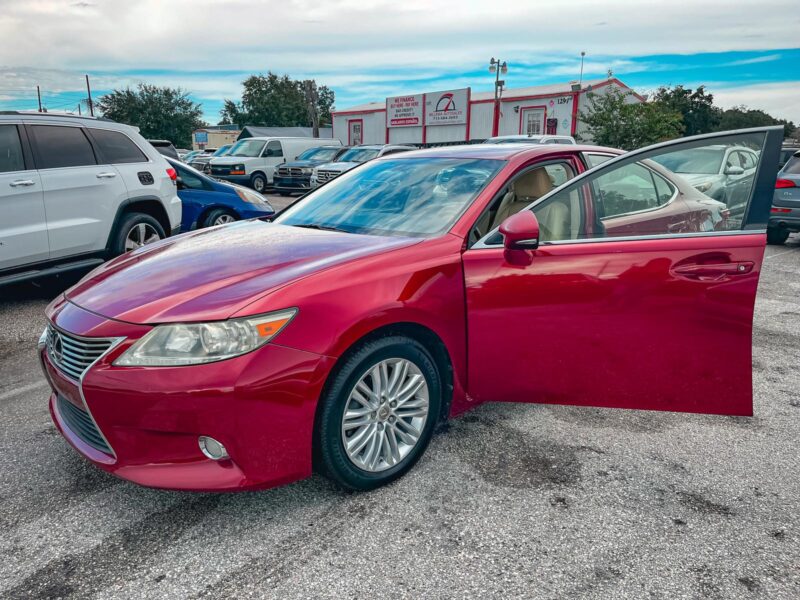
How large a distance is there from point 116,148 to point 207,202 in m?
2.30

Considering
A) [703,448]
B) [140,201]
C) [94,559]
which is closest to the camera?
[94,559]

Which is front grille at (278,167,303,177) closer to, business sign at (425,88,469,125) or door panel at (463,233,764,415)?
door panel at (463,233,764,415)

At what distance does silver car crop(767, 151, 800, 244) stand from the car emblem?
10.3 metres

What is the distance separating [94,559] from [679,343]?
2.75 m

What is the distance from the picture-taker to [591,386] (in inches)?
122

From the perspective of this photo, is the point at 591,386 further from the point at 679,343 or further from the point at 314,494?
the point at 314,494

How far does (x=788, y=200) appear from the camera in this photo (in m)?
9.95

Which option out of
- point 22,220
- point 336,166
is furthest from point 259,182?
point 22,220

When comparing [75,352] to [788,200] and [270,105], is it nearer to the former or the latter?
[788,200]

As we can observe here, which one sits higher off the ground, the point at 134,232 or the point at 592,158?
the point at 592,158

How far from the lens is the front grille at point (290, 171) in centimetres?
2003

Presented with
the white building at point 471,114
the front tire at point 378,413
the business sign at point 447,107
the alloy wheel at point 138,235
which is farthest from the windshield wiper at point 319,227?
the business sign at point 447,107

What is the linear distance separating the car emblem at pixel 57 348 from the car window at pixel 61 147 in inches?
153

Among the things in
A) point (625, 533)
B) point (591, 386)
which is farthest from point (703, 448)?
point (625, 533)
